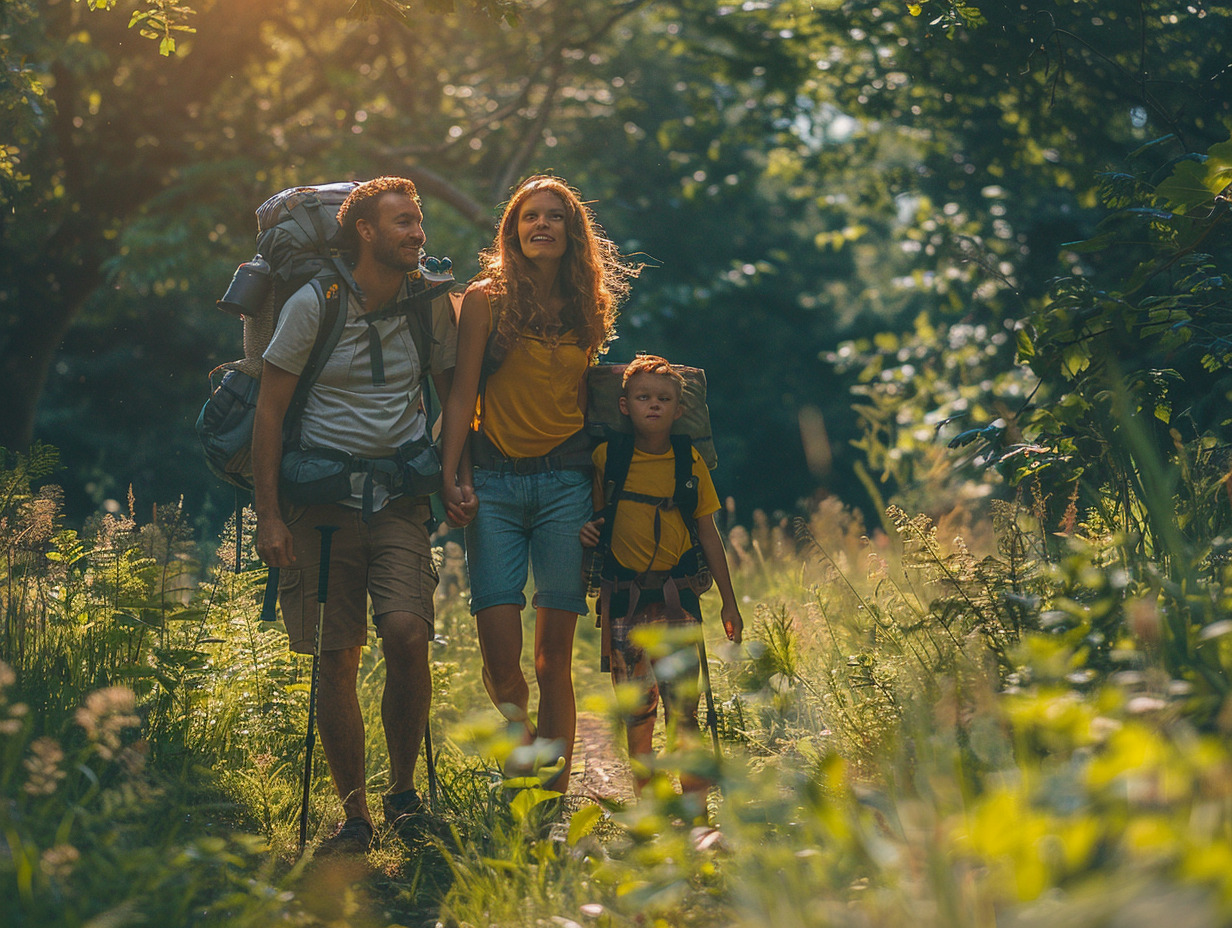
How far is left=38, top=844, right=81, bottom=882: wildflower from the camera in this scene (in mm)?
1895

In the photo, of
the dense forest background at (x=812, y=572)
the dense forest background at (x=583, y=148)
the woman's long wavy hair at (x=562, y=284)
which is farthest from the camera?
the dense forest background at (x=583, y=148)

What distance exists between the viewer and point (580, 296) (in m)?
3.87

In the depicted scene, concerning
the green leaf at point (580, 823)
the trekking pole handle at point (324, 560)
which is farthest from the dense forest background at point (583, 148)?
the green leaf at point (580, 823)

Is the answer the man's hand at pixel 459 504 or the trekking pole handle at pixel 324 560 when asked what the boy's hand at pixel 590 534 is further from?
the trekking pole handle at pixel 324 560

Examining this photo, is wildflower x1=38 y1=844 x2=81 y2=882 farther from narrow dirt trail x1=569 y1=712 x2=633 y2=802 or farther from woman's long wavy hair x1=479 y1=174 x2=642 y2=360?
woman's long wavy hair x1=479 y1=174 x2=642 y2=360

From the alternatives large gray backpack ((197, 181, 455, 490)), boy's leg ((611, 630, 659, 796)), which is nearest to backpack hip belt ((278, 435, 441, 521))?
large gray backpack ((197, 181, 455, 490))

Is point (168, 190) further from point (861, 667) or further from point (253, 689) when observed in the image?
point (861, 667)

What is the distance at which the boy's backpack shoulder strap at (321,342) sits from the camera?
3.56 m

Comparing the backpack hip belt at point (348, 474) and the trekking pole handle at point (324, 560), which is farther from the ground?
the backpack hip belt at point (348, 474)

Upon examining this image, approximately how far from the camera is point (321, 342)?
11.7 ft

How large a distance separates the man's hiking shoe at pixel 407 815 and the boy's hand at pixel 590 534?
1053mm

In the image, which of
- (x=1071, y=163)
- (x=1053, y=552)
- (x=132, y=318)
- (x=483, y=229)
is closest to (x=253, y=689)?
(x=1053, y=552)

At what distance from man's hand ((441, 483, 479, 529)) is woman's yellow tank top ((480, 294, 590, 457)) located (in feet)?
0.64

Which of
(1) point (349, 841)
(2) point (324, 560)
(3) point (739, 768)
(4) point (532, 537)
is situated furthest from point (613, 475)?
(3) point (739, 768)
